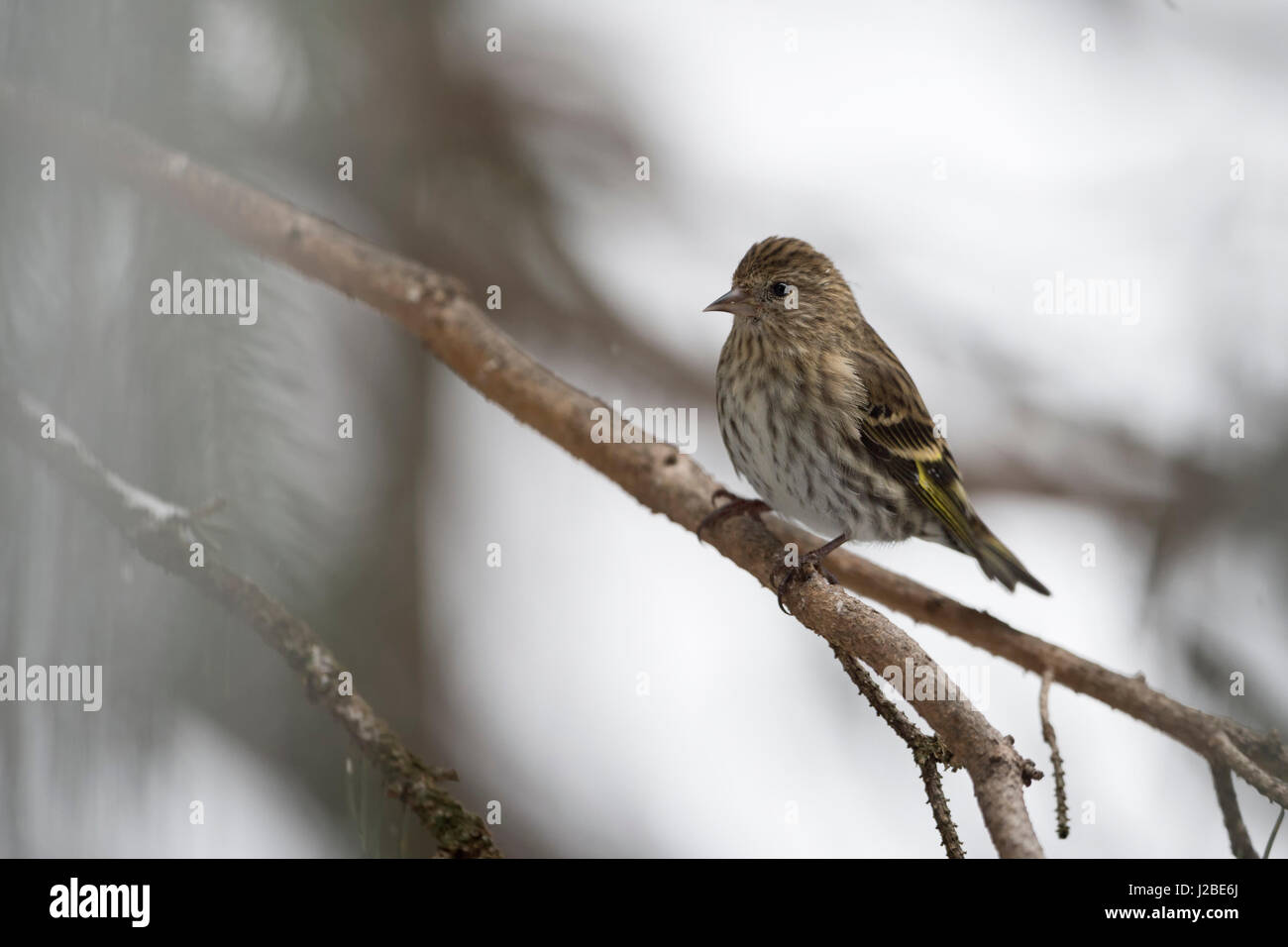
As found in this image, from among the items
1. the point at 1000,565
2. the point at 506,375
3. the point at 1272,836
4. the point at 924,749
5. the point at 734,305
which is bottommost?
the point at 1272,836

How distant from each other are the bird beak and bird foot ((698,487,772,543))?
0.41 m

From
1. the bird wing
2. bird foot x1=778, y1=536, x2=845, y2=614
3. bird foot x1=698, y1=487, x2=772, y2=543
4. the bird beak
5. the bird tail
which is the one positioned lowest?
bird foot x1=778, y1=536, x2=845, y2=614

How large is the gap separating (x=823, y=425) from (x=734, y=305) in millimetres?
320

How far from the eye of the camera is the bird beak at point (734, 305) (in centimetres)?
238

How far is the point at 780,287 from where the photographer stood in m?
2.41

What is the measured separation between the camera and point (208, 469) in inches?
47.9

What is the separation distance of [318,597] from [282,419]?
0.87 feet

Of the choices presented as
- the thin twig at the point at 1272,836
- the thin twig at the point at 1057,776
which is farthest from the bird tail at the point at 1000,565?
the thin twig at the point at 1272,836

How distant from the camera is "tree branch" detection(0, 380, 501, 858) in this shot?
106 cm

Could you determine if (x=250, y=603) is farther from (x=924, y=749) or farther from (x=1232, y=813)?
(x=1232, y=813)

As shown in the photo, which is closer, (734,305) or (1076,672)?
(1076,672)

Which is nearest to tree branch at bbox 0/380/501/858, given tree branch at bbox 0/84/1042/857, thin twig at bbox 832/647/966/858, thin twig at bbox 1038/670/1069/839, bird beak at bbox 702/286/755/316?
tree branch at bbox 0/84/1042/857

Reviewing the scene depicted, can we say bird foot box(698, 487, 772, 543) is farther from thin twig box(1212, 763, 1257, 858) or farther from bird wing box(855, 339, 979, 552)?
thin twig box(1212, 763, 1257, 858)

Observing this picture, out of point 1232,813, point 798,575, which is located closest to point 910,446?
point 798,575
